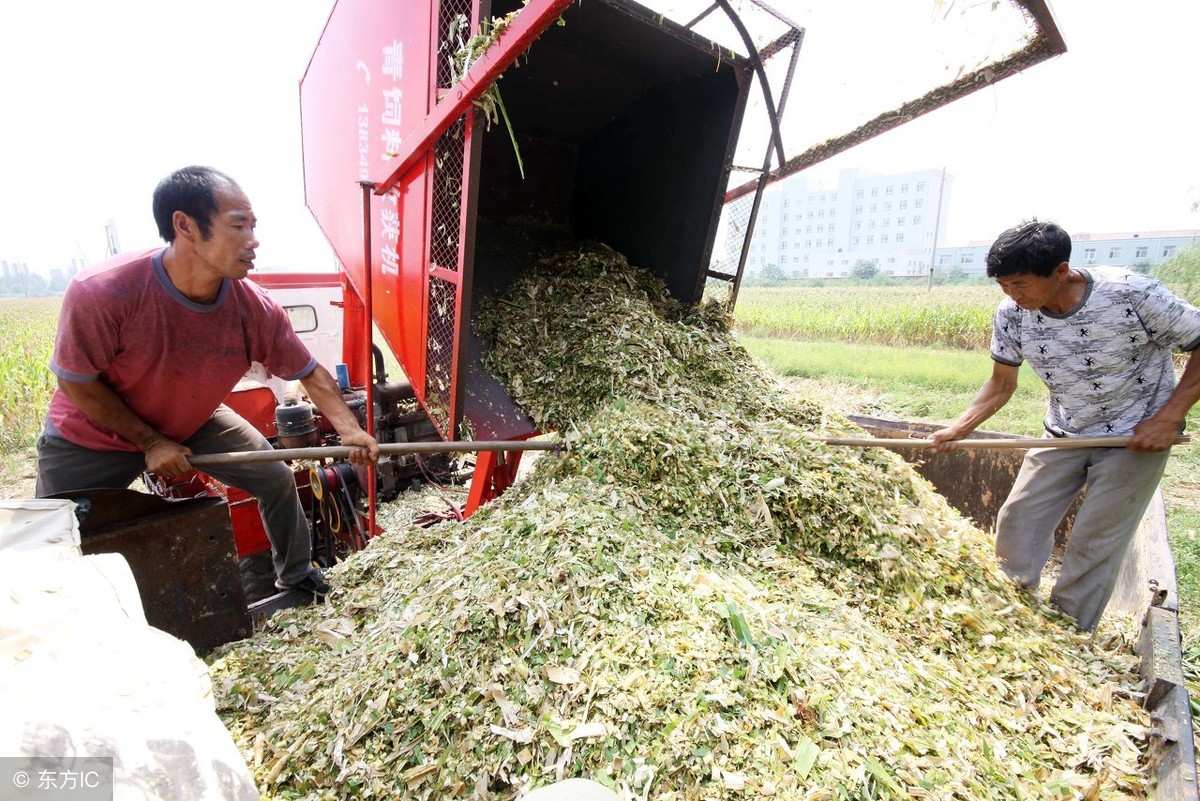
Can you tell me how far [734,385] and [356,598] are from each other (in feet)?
7.07

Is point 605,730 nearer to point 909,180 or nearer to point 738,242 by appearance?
point 738,242

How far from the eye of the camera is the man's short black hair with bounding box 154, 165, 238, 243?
2.12 metres

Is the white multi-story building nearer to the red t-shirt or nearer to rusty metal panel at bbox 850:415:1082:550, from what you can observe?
rusty metal panel at bbox 850:415:1082:550

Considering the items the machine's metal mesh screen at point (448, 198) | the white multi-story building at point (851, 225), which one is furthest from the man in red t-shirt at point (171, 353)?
the white multi-story building at point (851, 225)

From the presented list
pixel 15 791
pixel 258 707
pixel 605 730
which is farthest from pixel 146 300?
pixel 605 730

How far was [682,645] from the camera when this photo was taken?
170 centimetres

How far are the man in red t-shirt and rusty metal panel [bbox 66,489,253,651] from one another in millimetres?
180

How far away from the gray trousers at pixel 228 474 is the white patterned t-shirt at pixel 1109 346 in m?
3.70

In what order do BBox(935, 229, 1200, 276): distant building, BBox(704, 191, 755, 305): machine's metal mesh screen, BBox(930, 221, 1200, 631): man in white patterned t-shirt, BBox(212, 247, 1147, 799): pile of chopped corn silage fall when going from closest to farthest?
BBox(212, 247, 1147, 799): pile of chopped corn silage
BBox(930, 221, 1200, 631): man in white patterned t-shirt
BBox(704, 191, 755, 305): machine's metal mesh screen
BBox(935, 229, 1200, 276): distant building

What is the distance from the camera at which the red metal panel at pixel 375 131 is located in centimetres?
257

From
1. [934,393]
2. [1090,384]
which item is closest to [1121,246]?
[934,393]

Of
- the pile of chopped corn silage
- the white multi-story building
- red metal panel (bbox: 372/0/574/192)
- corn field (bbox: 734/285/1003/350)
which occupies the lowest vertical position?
the pile of chopped corn silage

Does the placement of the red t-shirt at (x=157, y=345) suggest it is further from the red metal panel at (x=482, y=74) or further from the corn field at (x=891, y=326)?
the corn field at (x=891, y=326)

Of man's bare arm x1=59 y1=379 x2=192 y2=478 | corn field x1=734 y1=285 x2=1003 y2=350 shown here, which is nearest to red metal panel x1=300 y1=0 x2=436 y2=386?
man's bare arm x1=59 y1=379 x2=192 y2=478
